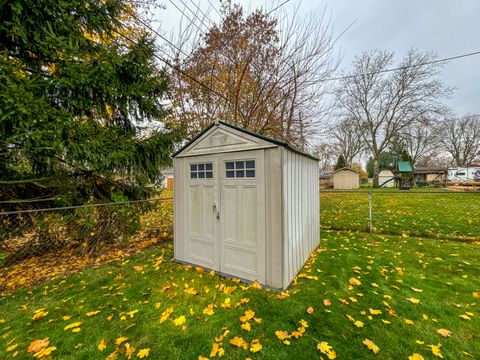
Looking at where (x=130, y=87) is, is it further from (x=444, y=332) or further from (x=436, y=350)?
(x=444, y=332)

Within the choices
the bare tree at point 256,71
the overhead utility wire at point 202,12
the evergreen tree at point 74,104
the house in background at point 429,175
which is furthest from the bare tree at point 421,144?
the evergreen tree at point 74,104

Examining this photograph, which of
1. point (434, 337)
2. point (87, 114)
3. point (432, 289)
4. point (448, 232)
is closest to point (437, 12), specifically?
point (448, 232)

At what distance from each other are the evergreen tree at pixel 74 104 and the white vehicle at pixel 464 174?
28.6 m

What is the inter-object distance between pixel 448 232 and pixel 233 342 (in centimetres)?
634

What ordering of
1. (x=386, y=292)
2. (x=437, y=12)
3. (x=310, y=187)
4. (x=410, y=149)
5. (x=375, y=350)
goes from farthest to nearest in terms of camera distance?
(x=410, y=149) < (x=437, y=12) < (x=310, y=187) < (x=386, y=292) < (x=375, y=350)

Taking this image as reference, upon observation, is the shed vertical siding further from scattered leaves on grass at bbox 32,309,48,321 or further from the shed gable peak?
scattered leaves on grass at bbox 32,309,48,321

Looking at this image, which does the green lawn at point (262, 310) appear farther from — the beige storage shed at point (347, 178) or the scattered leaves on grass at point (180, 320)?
the beige storage shed at point (347, 178)

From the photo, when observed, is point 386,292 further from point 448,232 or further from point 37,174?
point 37,174

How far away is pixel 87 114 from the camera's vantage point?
4.18 meters

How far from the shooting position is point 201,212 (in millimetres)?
3525

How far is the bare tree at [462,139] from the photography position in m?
26.5

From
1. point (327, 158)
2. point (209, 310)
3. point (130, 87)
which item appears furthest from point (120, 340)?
point (327, 158)

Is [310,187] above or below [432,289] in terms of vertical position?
above

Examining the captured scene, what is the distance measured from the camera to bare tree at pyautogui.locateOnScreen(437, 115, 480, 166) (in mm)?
26545
